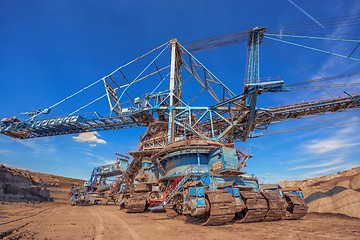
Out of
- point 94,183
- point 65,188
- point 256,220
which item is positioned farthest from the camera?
point 65,188

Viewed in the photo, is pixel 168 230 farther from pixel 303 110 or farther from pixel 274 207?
pixel 303 110

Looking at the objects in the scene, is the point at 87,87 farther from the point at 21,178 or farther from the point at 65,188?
the point at 65,188

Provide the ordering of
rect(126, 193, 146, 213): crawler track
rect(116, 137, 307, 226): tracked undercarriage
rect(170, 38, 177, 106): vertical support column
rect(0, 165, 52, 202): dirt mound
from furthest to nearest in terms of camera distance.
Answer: rect(0, 165, 52, 202): dirt mound < rect(170, 38, 177, 106): vertical support column < rect(126, 193, 146, 213): crawler track < rect(116, 137, 307, 226): tracked undercarriage

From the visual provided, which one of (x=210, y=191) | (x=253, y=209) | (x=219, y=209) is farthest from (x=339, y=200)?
(x=219, y=209)

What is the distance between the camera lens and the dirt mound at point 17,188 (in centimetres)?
2797

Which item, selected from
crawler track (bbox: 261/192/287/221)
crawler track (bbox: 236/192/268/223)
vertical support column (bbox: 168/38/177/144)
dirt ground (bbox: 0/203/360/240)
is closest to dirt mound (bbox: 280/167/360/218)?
A: dirt ground (bbox: 0/203/360/240)

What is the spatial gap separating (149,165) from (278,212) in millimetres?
15988

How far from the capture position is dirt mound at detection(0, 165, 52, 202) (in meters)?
28.0

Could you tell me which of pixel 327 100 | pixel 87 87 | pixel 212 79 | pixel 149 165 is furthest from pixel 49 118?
pixel 327 100

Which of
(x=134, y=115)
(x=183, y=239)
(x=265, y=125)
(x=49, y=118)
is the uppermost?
(x=49, y=118)

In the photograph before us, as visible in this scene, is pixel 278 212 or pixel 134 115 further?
pixel 134 115

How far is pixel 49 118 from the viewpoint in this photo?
3147 cm

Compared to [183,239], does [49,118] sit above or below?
above

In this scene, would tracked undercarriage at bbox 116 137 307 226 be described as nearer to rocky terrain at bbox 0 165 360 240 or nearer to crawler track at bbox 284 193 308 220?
crawler track at bbox 284 193 308 220
